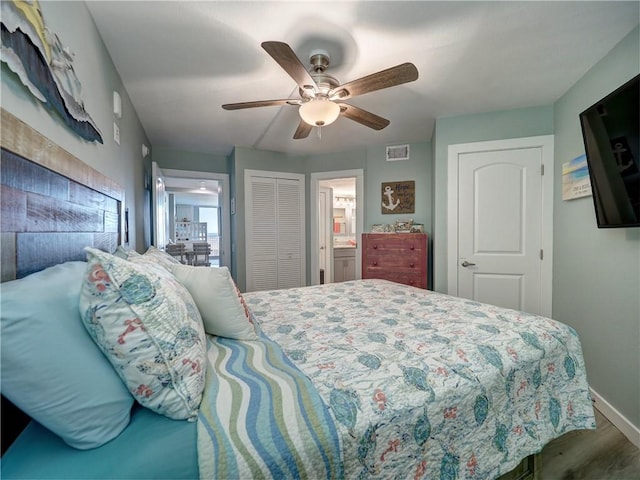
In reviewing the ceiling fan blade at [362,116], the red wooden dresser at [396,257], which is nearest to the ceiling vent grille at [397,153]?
the red wooden dresser at [396,257]

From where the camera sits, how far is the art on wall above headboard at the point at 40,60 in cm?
80

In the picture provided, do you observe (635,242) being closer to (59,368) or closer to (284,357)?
(284,357)

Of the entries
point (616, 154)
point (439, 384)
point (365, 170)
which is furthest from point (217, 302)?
point (365, 170)

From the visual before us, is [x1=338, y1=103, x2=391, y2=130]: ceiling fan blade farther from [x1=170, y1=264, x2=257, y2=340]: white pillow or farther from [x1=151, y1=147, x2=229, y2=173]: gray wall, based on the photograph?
[x1=151, y1=147, x2=229, y2=173]: gray wall

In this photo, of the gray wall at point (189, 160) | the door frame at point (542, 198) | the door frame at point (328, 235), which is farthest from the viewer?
the door frame at point (328, 235)

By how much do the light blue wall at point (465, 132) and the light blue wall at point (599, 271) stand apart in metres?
0.14

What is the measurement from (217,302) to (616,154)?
2.20 m

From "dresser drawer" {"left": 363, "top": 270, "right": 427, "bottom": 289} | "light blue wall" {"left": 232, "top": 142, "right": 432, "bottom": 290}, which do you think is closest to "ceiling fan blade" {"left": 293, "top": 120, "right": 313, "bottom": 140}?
"light blue wall" {"left": 232, "top": 142, "right": 432, "bottom": 290}

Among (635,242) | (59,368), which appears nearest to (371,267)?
(635,242)

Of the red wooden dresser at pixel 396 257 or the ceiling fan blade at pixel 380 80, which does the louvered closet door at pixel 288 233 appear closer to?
the red wooden dresser at pixel 396 257

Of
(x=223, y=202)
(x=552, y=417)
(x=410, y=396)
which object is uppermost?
(x=223, y=202)

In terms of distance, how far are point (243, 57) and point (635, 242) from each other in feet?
8.52

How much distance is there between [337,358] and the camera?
3.45 ft

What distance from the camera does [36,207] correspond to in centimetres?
92
